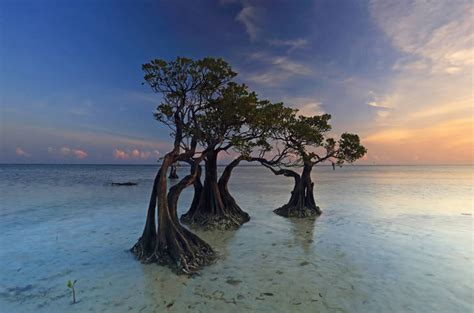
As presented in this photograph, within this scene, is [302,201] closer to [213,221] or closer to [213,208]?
[213,208]

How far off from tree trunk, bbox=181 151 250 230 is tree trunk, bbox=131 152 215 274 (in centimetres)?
477

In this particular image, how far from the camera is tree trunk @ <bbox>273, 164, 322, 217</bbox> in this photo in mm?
18047

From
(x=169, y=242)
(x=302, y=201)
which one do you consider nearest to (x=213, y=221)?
(x=169, y=242)

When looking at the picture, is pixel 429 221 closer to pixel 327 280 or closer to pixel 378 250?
pixel 378 250

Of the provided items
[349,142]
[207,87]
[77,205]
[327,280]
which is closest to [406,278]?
[327,280]

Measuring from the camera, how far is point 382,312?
20.5 feet

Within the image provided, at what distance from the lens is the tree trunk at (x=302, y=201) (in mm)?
18047

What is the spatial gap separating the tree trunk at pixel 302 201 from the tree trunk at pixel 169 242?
9484 mm

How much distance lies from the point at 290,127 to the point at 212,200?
22.1 feet

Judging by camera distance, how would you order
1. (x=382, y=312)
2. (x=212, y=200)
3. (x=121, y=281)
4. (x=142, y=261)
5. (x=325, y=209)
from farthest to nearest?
(x=325, y=209)
(x=212, y=200)
(x=142, y=261)
(x=121, y=281)
(x=382, y=312)

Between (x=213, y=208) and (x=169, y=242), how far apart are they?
6.05 meters

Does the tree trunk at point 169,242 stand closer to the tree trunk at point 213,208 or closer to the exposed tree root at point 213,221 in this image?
the exposed tree root at point 213,221

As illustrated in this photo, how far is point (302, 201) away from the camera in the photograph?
1845 cm

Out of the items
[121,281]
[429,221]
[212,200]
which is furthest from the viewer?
[429,221]
